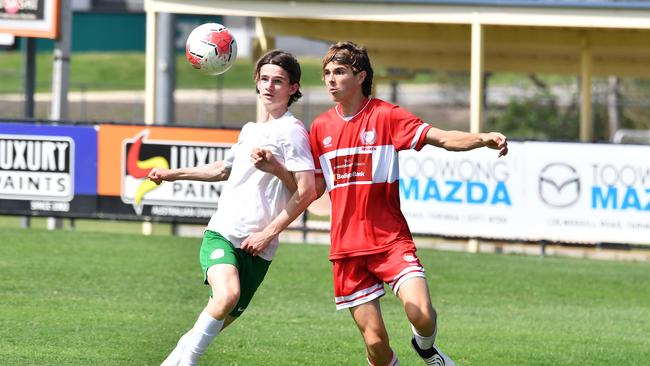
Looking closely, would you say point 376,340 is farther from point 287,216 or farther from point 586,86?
point 586,86

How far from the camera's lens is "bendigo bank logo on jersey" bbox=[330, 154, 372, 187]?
25.1 feet

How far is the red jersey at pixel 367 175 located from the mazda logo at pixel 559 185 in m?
10.4

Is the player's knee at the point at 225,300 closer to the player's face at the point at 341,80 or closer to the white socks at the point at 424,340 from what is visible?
the white socks at the point at 424,340

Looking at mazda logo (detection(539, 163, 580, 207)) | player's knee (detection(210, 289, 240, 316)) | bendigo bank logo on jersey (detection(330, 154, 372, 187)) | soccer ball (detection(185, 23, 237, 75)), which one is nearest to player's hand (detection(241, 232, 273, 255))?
player's knee (detection(210, 289, 240, 316))

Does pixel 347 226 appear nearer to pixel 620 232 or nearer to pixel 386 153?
pixel 386 153

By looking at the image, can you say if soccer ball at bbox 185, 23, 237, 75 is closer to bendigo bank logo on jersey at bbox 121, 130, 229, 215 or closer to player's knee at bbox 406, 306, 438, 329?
player's knee at bbox 406, 306, 438, 329

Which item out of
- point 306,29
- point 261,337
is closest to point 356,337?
point 261,337

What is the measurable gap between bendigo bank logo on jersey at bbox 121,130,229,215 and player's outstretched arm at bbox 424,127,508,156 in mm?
10857

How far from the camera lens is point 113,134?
61.0 ft

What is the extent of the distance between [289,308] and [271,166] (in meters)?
5.63

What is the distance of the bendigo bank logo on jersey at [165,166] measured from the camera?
1828 centimetres

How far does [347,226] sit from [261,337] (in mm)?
3513

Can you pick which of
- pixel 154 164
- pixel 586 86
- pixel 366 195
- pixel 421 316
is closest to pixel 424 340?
pixel 421 316

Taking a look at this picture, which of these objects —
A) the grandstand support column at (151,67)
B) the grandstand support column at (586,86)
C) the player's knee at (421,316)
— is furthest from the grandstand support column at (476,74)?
the player's knee at (421,316)
